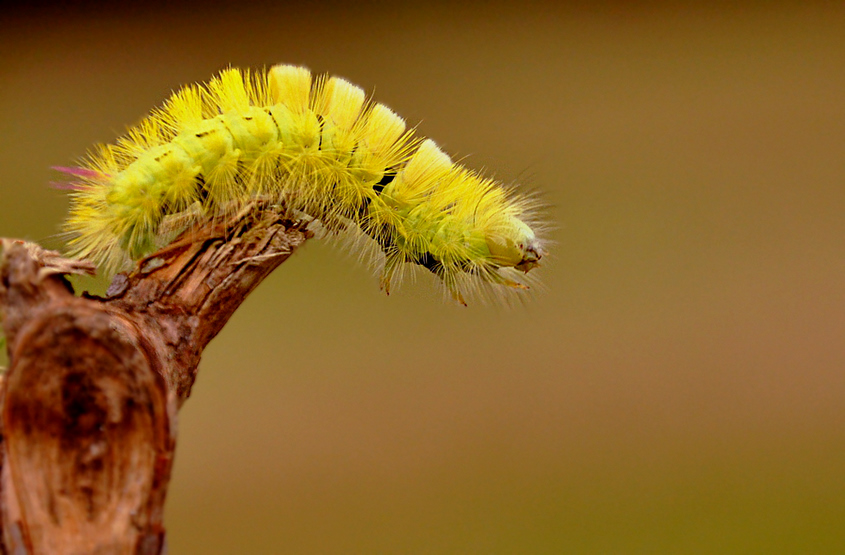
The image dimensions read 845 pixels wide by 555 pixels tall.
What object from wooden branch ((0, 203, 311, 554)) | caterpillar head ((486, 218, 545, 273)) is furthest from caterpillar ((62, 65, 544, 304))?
wooden branch ((0, 203, 311, 554))

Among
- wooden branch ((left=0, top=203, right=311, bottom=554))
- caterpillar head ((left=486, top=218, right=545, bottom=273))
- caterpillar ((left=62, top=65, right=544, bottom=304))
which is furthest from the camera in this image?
caterpillar head ((left=486, top=218, right=545, bottom=273))

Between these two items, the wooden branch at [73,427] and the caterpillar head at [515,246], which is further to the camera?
the caterpillar head at [515,246]

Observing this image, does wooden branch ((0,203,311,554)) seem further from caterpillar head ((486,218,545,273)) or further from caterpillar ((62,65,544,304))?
caterpillar head ((486,218,545,273))

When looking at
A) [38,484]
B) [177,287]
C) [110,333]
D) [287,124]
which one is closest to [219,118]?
[287,124]

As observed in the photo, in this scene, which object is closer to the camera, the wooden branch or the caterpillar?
the wooden branch

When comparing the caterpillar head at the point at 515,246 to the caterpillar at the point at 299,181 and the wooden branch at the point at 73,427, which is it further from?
the wooden branch at the point at 73,427

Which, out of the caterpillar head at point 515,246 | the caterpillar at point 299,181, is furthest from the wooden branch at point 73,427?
the caterpillar head at point 515,246

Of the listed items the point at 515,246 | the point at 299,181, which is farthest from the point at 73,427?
the point at 515,246

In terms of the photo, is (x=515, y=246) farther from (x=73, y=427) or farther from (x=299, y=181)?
(x=73, y=427)
